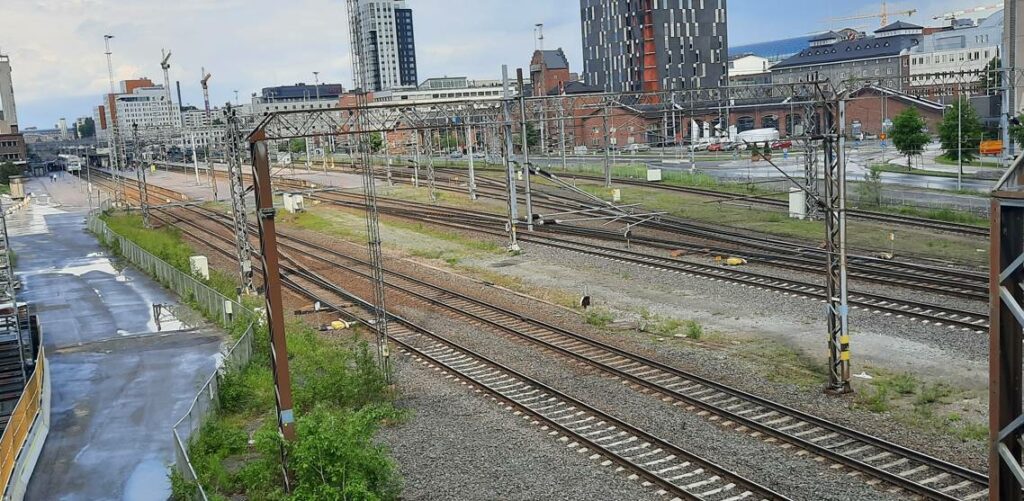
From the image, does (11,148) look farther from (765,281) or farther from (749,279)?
(765,281)

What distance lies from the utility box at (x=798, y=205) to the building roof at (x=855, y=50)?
72.8 m

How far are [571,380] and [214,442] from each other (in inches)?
261

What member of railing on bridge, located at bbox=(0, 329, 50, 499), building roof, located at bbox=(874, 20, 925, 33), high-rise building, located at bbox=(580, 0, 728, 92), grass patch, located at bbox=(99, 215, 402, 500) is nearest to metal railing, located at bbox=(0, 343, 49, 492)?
railing on bridge, located at bbox=(0, 329, 50, 499)

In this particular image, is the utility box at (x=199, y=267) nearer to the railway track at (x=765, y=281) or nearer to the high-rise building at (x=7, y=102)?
the railway track at (x=765, y=281)

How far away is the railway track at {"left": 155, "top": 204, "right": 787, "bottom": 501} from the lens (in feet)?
40.0

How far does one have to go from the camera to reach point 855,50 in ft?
355

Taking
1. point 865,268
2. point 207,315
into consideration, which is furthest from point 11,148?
point 865,268

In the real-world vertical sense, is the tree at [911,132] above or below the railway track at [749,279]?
above

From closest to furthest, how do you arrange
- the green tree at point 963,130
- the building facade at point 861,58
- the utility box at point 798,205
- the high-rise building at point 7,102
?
the utility box at point 798,205 → the green tree at point 963,130 → the building facade at point 861,58 → the high-rise building at point 7,102

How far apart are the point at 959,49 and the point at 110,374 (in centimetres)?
10051

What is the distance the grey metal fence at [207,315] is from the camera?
14352 millimetres

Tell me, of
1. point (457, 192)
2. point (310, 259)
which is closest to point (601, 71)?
point (457, 192)

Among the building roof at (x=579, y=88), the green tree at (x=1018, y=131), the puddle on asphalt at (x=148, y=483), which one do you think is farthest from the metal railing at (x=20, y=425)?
the building roof at (x=579, y=88)

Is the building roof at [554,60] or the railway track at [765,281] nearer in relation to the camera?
the railway track at [765,281]
